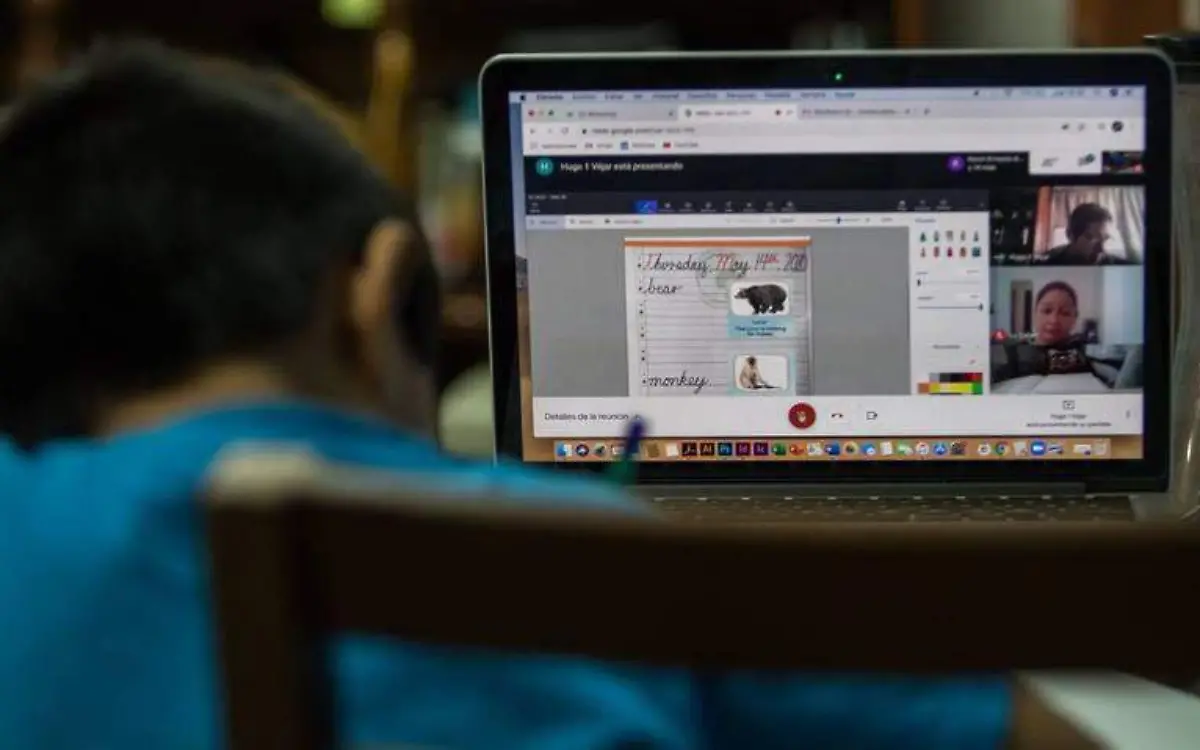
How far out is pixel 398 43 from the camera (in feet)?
8.05

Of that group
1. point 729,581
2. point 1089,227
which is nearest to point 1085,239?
point 1089,227

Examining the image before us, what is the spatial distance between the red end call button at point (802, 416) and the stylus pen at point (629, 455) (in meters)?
0.11

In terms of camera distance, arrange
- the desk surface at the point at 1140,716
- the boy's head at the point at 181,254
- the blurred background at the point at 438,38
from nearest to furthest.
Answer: the boy's head at the point at 181,254 < the desk surface at the point at 1140,716 < the blurred background at the point at 438,38

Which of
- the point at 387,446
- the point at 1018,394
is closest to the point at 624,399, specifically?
the point at 1018,394

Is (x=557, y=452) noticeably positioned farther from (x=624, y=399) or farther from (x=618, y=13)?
(x=618, y=13)

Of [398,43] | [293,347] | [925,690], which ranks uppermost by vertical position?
[398,43]

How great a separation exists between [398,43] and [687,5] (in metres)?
0.50

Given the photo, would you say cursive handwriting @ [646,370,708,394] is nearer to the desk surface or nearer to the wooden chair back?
the desk surface

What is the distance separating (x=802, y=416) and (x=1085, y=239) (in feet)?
0.77

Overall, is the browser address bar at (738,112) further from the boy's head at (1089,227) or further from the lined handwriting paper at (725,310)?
the boy's head at (1089,227)

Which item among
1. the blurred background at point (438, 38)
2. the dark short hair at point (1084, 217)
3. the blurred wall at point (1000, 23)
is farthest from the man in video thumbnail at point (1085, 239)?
the blurred background at point (438, 38)

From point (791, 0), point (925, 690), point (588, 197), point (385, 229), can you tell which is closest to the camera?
point (925, 690)

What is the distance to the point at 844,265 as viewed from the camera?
991mm

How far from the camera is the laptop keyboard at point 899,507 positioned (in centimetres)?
98
